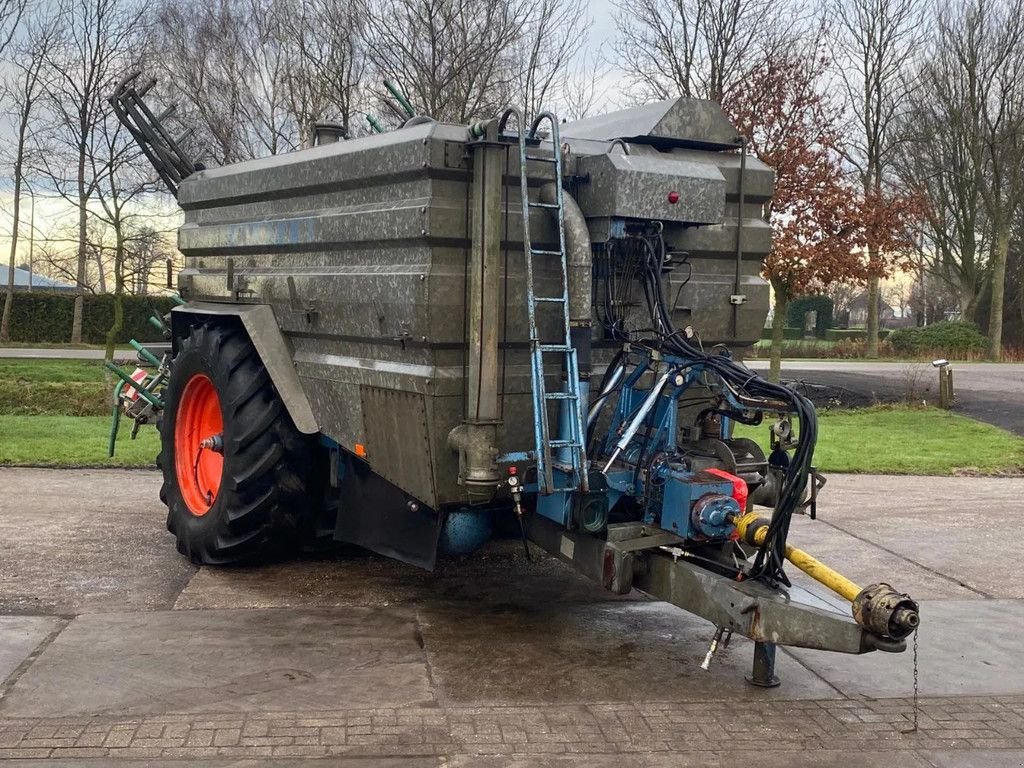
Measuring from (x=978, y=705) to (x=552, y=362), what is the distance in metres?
2.28

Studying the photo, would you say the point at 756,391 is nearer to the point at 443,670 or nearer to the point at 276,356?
the point at 443,670

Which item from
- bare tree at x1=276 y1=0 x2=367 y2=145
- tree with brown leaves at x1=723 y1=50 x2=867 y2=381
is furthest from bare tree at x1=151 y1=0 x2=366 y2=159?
tree with brown leaves at x1=723 y1=50 x2=867 y2=381

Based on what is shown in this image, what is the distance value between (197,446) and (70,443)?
4125 millimetres

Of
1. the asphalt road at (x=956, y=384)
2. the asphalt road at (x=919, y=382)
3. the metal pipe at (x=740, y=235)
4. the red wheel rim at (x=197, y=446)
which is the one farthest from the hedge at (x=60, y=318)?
the metal pipe at (x=740, y=235)

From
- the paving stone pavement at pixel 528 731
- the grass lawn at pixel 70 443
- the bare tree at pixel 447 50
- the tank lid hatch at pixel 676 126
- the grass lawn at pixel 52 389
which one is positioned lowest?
the paving stone pavement at pixel 528 731

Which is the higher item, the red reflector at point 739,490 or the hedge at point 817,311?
the hedge at point 817,311

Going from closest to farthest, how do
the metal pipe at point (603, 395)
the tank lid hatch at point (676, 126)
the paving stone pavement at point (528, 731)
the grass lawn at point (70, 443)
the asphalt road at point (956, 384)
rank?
the paving stone pavement at point (528, 731) → the metal pipe at point (603, 395) → the tank lid hatch at point (676, 126) → the grass lawn at point (70, 443) → the asphalt road at point (956, 384)

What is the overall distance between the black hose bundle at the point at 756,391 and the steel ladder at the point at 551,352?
415 mm

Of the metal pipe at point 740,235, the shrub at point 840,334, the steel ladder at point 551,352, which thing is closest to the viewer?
the steel ladder at point 551,352

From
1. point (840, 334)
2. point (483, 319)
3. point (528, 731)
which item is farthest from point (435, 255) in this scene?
point (840, 334)

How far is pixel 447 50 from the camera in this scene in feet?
55.1

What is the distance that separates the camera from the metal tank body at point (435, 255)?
4.58m

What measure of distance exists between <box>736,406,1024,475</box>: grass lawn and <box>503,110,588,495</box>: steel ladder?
619 centimetres

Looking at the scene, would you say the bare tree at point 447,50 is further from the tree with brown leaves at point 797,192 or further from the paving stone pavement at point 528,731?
the paving stone pavement at point 528,731
